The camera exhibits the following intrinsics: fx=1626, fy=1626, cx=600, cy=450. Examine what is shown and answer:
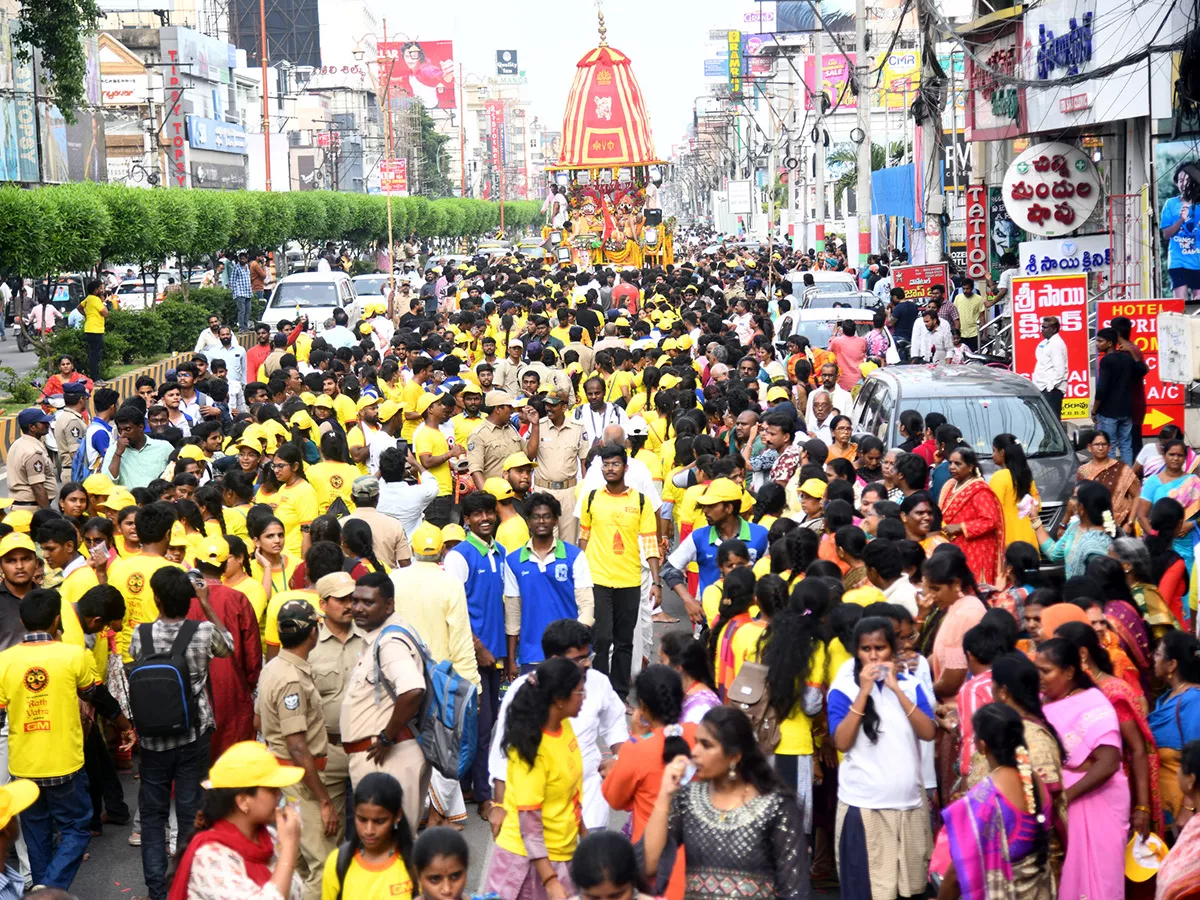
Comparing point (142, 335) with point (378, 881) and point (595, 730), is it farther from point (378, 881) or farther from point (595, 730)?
point (378, 881)

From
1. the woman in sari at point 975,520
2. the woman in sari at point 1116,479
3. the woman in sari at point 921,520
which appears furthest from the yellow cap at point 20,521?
the woman in sari at point 1116,479

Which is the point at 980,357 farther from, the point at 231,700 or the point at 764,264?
the point at 764,264

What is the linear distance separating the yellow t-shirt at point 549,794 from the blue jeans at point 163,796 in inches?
79.2

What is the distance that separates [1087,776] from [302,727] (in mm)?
3066

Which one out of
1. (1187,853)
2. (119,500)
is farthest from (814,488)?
(1187,853)

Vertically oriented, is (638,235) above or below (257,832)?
above

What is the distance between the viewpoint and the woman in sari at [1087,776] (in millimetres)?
5715

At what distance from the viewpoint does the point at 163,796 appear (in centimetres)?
707

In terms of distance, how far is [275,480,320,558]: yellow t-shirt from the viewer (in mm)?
9625

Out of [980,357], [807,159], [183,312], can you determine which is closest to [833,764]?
[980,357]

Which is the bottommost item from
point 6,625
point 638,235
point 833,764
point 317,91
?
point 833,764

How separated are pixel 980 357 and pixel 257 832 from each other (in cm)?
1578

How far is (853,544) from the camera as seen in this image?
A: 7.59 m

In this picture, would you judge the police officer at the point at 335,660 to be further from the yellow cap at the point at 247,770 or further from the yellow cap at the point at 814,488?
the yellow cap at the point at 814,488
